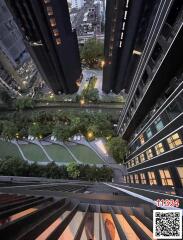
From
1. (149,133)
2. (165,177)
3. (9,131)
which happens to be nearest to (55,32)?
(9,131)

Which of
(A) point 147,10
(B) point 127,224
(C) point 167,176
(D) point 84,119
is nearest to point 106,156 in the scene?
(D) point 84,119

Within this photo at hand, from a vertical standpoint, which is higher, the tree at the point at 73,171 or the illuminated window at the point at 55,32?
the illuminated window at the point at 55,32

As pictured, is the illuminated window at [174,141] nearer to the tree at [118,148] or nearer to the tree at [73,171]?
the tree at [118,148]

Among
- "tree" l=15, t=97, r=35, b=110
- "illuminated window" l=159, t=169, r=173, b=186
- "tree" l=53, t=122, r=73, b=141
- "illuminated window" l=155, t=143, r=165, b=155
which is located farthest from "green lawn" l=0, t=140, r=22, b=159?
"illuminated window" l=159, t=169, r=173, b=186

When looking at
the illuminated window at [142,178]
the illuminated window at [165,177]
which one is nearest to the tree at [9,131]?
the illuminated window at [142,178]

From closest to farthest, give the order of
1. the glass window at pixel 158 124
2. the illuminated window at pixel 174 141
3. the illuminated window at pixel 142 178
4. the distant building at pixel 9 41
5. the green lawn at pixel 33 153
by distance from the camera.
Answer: the illuminated window at pixel 174 141 < the glass window at pixel 158 124 < the illuminated window at pixel 142 178 < the green lawn at pixel 33 153 < the distant building at pixel 9 41

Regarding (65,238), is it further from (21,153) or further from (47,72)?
(47,72)
